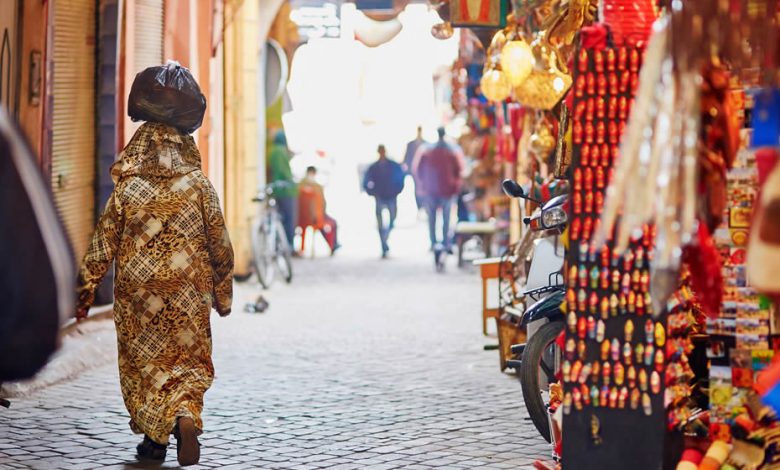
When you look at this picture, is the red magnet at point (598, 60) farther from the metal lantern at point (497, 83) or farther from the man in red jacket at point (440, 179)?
the man in red jacket at point (440, 179)

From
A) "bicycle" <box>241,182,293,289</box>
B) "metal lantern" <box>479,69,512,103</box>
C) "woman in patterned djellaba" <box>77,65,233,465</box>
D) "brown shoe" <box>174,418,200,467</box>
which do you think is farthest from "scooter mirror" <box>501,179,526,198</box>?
"bicycle" <box>241,182,293,289</box>

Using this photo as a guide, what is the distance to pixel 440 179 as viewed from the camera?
896 inches

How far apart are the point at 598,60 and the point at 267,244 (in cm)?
1267

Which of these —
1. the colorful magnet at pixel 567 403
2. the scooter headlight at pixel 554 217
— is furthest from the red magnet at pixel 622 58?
the scooter headlight at pixel 554 217

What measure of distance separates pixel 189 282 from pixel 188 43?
832 cm

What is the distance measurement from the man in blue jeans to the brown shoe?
16405 millimetres

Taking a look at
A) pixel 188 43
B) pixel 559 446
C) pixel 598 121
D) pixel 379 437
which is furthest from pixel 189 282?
pixel 188 43

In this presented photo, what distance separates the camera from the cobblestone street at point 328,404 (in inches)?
309

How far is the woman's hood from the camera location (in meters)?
7.59

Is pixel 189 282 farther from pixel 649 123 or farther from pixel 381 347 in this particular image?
pixel 381 347

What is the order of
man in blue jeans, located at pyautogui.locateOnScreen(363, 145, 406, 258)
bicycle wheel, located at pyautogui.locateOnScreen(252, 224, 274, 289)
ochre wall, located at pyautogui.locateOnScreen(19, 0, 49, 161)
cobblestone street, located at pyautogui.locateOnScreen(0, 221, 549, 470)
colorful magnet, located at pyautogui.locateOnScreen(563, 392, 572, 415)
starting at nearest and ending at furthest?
1. colorful magnet, located at pyautogui.locateOnScreen(563, 392, 572, 415)
2. cobblestone street, located at pyautogui.locateOnScreen(0, 221, 549, 470)
3. ochre wall, located at pyautogui.locateOnScreen(19, 0, 49, 161)
4. bicycle wheel, located at pyautogui.locateOnScreen(252, 224, 274, 289)
5. man in blue jeans, located at pyautogui.locateOnScreen(363, 145, 406, 258)

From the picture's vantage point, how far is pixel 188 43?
51.0 ft

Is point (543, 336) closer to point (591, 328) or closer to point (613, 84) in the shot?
point (591, 328)

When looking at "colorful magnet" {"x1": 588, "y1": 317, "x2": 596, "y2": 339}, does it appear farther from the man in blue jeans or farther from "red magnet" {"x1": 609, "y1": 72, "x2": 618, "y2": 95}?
the man in blue jeans
